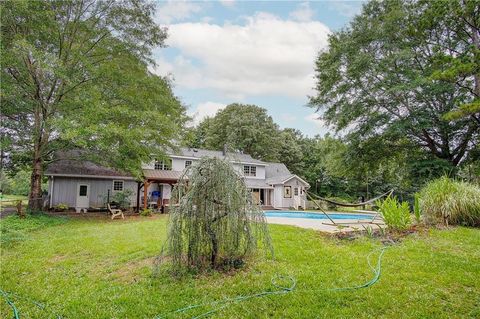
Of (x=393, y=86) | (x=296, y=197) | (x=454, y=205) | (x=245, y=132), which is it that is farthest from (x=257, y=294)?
(x=245, y=132)

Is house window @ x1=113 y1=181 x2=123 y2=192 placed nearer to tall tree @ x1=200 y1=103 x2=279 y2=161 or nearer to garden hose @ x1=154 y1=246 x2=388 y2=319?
tall tree @ x1=200 y1=103 x2=279 y2=161

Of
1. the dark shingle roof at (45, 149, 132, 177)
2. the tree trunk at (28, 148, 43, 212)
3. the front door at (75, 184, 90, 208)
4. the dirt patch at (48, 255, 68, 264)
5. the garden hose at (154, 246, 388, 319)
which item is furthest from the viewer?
the front door at (75, 184, 90, 208)

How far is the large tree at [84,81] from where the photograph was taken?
38.1 ft

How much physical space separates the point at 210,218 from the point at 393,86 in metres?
Result: 14.4

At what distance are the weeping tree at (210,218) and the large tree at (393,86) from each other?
507 inches

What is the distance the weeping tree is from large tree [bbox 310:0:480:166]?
42.3 ft

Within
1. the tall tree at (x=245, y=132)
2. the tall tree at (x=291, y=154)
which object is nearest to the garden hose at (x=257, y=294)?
the tall tree at (x=245, y=132)

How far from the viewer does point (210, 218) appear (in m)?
4.61

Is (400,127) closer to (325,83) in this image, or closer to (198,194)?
(325,83)

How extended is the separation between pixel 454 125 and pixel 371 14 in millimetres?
7872

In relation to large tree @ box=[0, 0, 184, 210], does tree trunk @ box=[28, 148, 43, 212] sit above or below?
below

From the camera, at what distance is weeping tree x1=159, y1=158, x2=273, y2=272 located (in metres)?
4.57

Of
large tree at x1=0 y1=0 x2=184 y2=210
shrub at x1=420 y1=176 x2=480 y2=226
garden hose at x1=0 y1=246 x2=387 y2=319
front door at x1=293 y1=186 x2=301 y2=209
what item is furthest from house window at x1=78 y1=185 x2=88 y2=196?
shrub at x1=420 y1=176 x2=480 y2=226

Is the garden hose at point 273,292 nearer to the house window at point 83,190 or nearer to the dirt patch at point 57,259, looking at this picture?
the dirt patch at point 57,259
